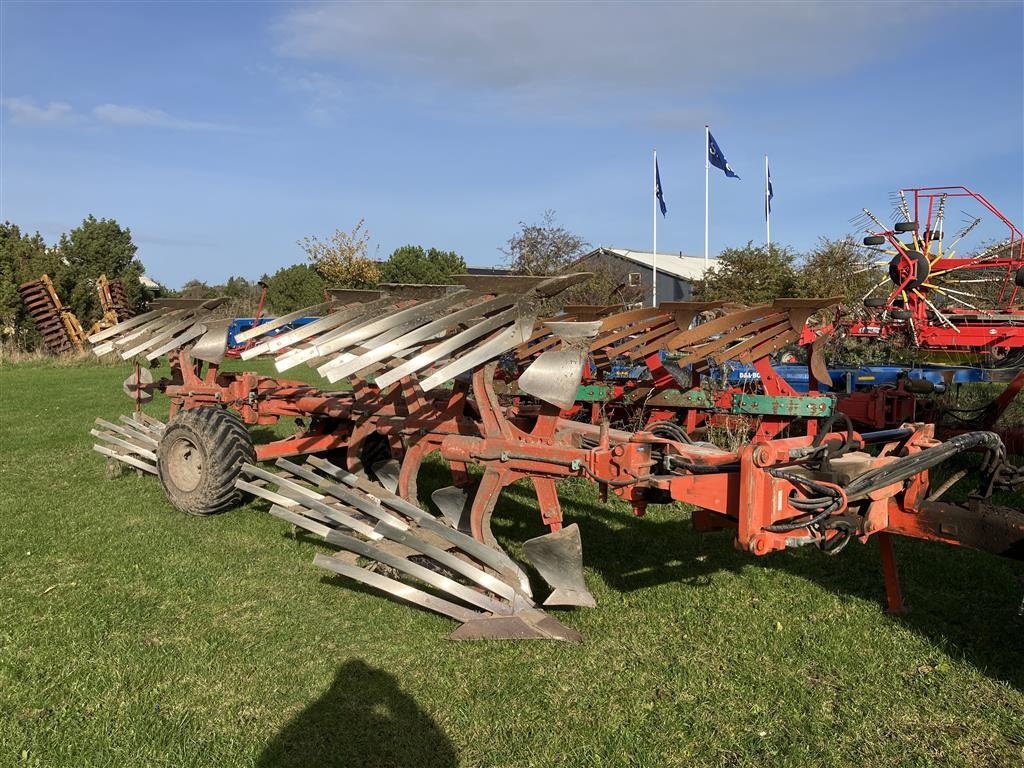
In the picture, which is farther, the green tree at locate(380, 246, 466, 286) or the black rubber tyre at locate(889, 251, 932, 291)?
the green tree at locate(380, 246, 466, 286)

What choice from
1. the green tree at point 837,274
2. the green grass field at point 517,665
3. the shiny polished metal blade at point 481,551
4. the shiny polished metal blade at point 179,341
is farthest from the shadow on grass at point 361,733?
the green tree at point 837,274

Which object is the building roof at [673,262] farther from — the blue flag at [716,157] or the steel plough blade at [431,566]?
the steel plough blade at [431,566]

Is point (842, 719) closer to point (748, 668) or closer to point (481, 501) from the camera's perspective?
point (748, 668)

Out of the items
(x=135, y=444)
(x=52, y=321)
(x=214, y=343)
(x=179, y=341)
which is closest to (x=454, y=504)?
(x=214, y=343)

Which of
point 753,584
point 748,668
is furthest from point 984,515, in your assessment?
point 753,584

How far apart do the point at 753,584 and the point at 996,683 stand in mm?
1511

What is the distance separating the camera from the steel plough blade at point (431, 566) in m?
4.16

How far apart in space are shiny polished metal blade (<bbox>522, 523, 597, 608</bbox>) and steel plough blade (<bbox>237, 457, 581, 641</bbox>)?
130 mm

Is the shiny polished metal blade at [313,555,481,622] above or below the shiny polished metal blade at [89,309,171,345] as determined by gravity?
below

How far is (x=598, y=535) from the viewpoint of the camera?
19.9ft

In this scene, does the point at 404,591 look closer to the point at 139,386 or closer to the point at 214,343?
the point at 214,343

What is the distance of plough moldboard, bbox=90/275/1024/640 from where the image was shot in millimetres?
3609

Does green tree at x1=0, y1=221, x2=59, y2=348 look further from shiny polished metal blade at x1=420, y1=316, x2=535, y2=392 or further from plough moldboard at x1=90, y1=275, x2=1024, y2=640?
shiny polished metal blade at x1=420, y1=316, x2=535, y2=392

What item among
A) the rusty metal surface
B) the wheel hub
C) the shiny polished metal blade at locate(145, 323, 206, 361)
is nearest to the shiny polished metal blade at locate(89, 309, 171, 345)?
the shiny polished metal blade at locate(145, 323, 206, 361)
